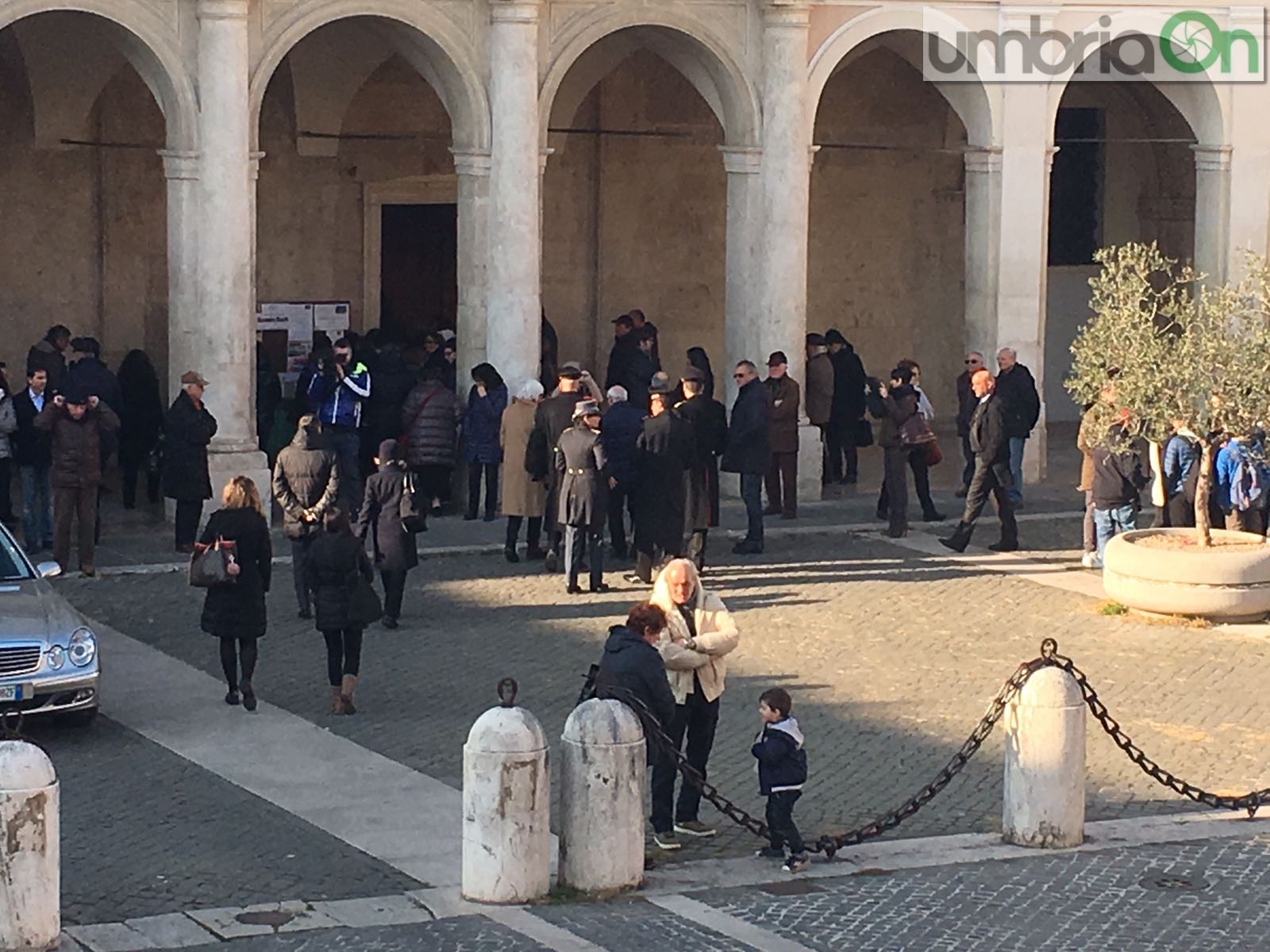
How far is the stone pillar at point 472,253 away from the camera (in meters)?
23.1

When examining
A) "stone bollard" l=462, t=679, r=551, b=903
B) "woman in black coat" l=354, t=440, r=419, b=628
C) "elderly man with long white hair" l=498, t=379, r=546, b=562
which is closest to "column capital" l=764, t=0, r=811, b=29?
"elderly man with long white hair" l=498, t=379, r=546, b=562

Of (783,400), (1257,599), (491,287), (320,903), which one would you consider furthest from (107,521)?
(320,903)

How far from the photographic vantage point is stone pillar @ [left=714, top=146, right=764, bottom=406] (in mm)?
24125

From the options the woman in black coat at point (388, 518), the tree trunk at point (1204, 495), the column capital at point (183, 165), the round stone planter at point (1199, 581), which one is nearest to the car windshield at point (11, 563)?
the woman in black coat at point (388, 518)

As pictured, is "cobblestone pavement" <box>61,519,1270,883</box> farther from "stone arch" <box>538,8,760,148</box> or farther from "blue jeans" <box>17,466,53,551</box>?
"stone arch" <box>538,8,760,148</box>

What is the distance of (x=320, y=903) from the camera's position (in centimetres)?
1127

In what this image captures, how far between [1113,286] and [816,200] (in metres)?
11.0

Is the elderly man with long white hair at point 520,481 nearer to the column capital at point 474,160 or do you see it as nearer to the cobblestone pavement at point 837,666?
the cobblestone pavement at point 837,666

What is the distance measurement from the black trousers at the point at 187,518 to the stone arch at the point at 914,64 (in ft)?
24.9

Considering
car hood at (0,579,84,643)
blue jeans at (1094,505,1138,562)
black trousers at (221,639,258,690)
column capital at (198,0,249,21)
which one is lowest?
black trousers at (221,639,258,690)

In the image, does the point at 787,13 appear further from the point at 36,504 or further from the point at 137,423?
the point at 36,504

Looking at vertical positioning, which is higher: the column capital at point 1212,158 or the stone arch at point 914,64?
the stone arch at point 914,64

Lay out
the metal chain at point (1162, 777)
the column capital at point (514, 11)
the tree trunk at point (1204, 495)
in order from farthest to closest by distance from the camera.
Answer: the column capital at point (514, 11)
the tree trunk at point (1204, 495)
the metal chain at point (1162, 777)

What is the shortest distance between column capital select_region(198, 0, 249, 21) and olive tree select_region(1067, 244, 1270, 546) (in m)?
7.86
